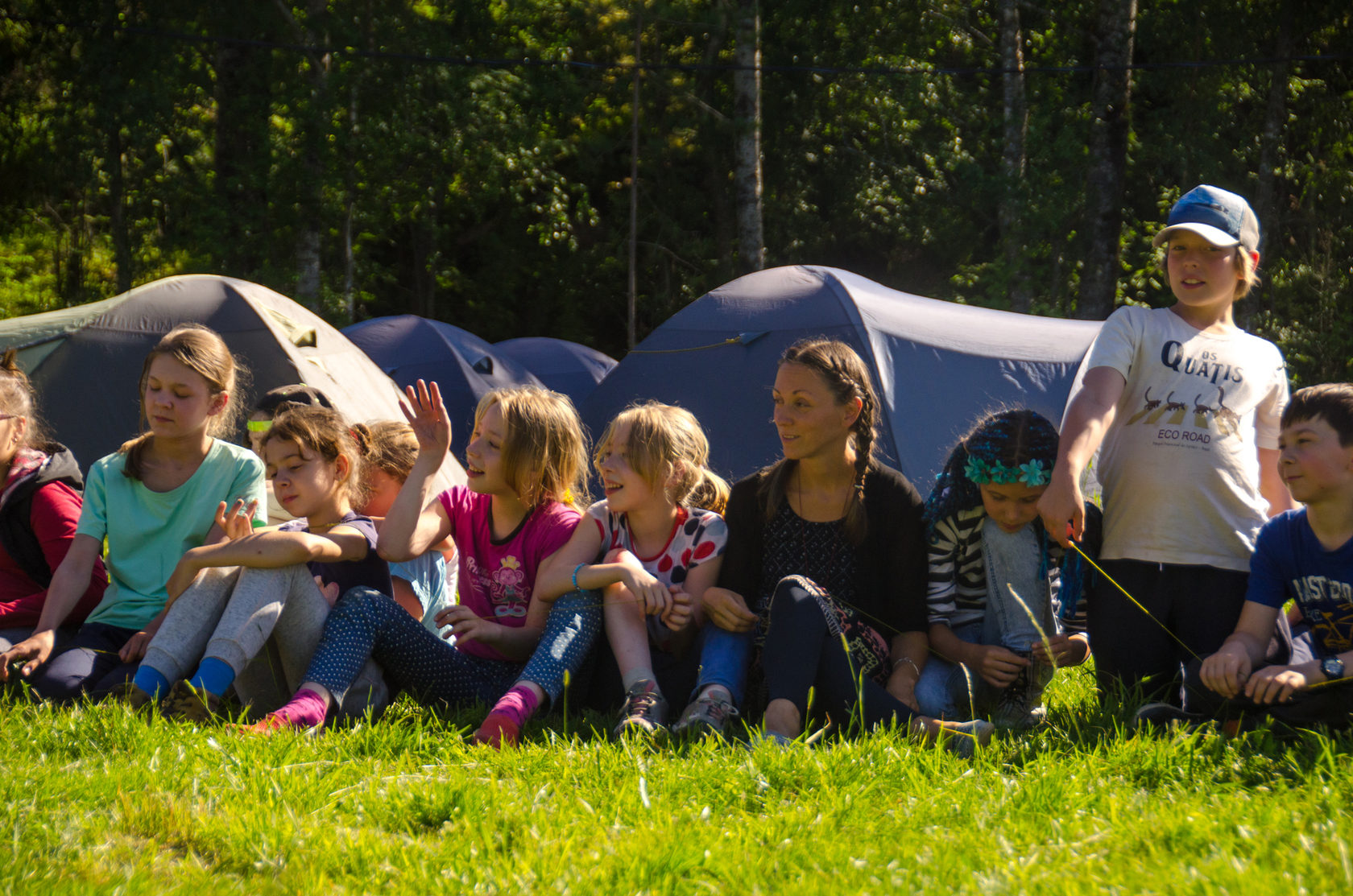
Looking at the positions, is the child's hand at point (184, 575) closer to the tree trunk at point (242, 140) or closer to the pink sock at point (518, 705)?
the pink sock at point (518, 705)

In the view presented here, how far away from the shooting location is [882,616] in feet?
10.1

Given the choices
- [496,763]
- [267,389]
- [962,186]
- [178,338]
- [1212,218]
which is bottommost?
[496,763]

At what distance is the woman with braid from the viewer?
2.86 metres

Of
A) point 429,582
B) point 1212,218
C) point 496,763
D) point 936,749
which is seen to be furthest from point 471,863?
point 1212,218

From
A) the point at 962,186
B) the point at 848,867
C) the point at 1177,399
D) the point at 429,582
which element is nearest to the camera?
the point at 848,867

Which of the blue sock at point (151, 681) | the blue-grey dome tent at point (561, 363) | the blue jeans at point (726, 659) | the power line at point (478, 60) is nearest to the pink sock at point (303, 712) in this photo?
the blue sock at point (151, 681)

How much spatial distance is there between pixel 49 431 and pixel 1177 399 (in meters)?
5.96

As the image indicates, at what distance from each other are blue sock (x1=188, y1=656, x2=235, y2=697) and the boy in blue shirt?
7.36 feet

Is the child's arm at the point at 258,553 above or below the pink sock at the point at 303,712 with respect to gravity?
above

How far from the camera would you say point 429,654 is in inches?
120

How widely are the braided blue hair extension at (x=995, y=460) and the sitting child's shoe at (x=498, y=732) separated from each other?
1213 millimetres

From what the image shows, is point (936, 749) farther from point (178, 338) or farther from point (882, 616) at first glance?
point (178, 338)

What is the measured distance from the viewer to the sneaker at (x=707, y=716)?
105 inches

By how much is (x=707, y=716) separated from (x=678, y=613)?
0.34 meters
